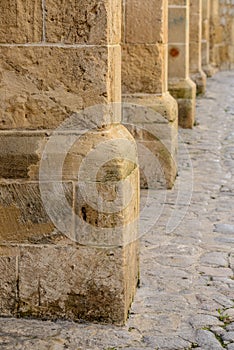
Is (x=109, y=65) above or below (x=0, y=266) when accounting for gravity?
above

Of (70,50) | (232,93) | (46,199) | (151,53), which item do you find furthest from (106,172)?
(232,93)

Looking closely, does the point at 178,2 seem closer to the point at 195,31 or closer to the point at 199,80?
the point at 195,31

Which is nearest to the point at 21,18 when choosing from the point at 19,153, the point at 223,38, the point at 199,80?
the point at 19,153

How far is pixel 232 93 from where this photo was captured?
14312 mm

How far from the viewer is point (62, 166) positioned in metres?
4.00

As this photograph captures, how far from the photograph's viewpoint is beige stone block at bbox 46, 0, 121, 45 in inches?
153

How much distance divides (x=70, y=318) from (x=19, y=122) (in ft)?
3.39

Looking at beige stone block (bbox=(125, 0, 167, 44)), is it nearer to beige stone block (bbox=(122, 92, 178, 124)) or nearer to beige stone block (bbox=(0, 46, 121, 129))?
beige stone block (bbox=(122, 92, 178, 124))

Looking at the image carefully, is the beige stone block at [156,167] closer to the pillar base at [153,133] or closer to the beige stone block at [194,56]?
the pillar base at [153,133]

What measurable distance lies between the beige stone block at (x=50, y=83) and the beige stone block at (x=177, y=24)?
230 inches

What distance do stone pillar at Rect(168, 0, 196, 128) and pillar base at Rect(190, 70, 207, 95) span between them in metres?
2.72

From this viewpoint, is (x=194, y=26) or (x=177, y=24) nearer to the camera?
(x=177, y=24)

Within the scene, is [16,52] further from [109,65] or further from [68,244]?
[68,244]

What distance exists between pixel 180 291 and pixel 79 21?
162 centimetres
